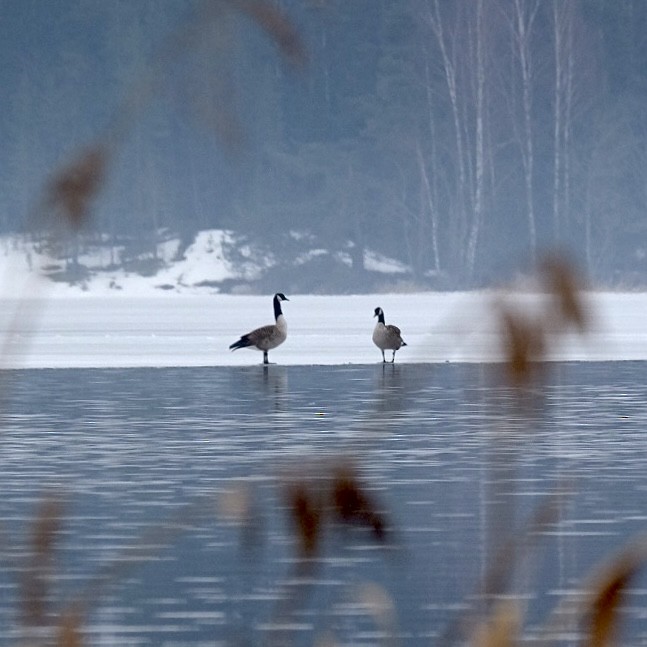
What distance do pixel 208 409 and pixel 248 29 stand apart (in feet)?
166

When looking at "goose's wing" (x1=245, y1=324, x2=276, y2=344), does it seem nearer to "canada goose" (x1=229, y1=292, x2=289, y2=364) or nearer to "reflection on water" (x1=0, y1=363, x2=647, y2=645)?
"canada goose" (x1=229, y1=292, x2=289, y2=364)

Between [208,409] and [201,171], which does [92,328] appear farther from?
[201,171]

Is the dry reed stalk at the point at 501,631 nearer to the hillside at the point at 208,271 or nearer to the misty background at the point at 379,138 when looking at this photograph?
the hillside at the point at 208,271

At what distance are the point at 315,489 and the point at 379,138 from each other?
221 feet

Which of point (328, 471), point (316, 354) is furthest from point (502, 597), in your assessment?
point (316, 354)

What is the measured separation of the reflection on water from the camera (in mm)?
5852

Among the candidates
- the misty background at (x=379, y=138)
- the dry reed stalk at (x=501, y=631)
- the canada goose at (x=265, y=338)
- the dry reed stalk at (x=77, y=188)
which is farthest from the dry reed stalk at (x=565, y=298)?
the misty background at (x=379, y=138)

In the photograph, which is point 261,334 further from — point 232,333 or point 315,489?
point 315,489

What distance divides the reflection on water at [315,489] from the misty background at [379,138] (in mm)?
47257

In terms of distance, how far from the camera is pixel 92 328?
33.4m

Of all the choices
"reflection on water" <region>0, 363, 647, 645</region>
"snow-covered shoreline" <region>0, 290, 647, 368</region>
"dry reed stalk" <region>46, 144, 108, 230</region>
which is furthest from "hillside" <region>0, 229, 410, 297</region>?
"dry reed stalk" <region>46, 144, 108, 230</region>

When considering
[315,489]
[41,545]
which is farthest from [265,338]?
[41,545]

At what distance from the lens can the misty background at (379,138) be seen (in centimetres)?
6594

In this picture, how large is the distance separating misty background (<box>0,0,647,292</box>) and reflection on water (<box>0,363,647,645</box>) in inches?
1861
